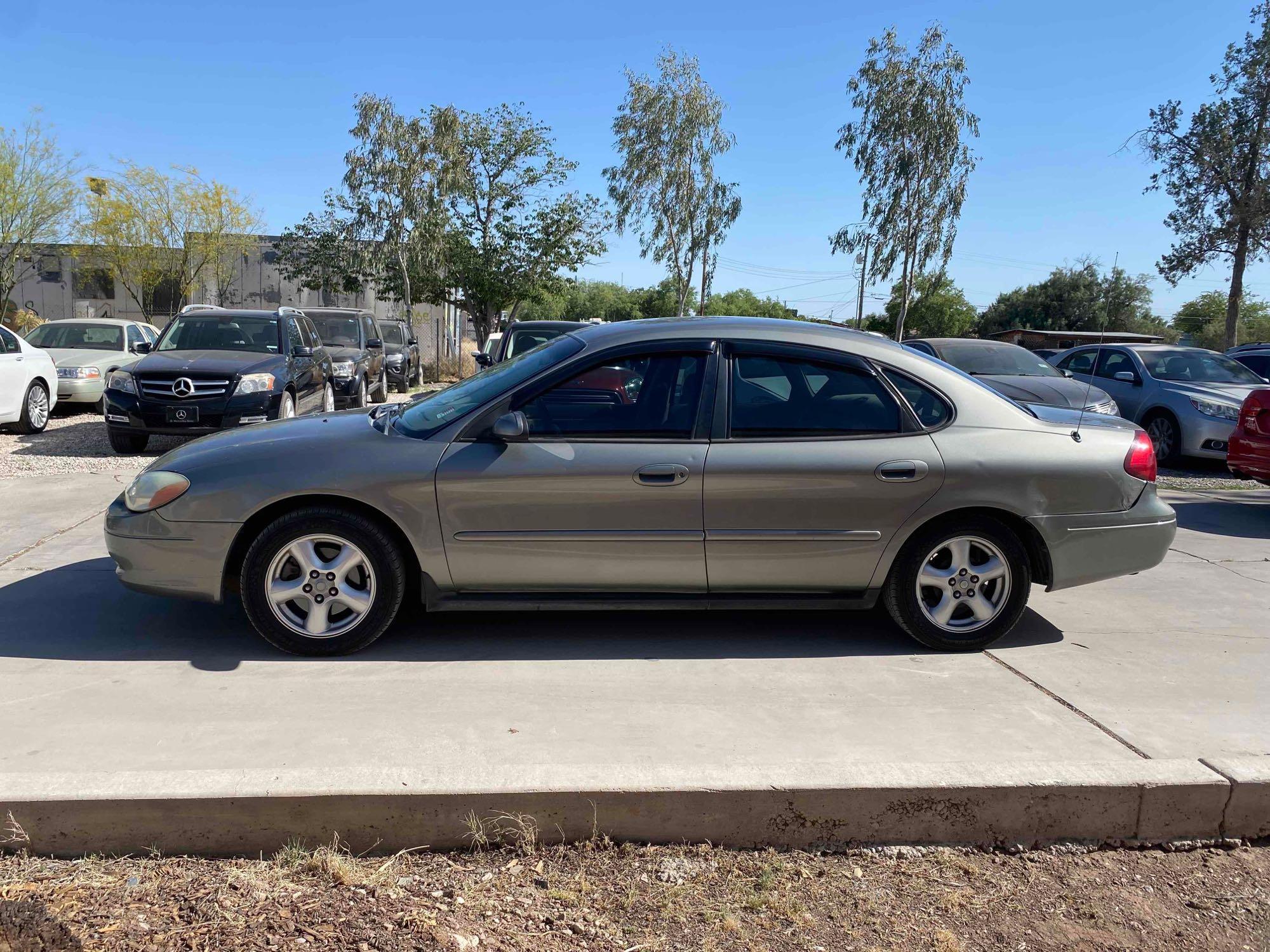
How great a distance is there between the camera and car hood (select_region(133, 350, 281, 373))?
10.4 metres

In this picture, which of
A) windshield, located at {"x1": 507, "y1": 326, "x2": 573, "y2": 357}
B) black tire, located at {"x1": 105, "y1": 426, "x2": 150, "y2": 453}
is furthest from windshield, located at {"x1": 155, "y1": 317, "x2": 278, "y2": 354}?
windshield, located at {"x1": 507, "y1": 326, "x2": 573, "y2": 357}

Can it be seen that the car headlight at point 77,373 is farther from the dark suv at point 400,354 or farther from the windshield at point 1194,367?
the windshield at point 1194,367

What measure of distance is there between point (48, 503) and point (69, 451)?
392 centimetres

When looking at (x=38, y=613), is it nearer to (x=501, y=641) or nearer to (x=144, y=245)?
(x=501, y=641)

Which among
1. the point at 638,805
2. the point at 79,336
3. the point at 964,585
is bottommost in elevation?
the point at 638,805

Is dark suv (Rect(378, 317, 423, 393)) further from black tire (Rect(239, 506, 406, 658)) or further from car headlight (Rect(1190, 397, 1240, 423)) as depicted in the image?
black tire (Rect(239, 506, 406, 658))

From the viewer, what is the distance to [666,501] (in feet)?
14.5

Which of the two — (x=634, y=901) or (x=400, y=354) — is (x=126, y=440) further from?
(x=400, y=354)

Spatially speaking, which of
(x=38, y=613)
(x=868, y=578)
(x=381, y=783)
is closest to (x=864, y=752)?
(x=868, y=578)

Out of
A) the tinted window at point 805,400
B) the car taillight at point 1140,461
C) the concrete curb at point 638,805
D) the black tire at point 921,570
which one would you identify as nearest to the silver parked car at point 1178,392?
the car taillight at point 1140,461

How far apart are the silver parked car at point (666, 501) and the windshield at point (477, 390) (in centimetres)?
3

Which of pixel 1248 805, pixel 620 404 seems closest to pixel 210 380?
pixel 620 404

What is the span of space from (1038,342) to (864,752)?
170 ft

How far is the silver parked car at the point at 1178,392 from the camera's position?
1146cm
